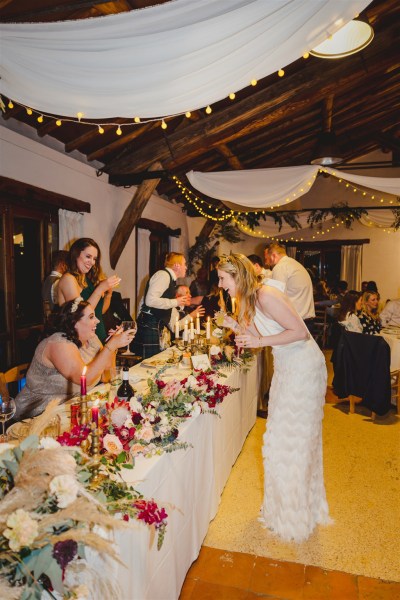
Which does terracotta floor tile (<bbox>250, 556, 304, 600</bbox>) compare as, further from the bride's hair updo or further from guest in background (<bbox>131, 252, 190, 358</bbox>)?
guest in background (<bbox>131, 252, 190, 358</bbox>)

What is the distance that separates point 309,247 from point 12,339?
28.2ft

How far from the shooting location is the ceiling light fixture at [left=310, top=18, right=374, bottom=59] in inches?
91.4

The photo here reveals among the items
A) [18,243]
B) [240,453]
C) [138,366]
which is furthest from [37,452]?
[18,243]

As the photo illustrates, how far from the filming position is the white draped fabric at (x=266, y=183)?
4.45m

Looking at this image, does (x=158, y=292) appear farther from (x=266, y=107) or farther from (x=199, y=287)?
(x=199, y=287)

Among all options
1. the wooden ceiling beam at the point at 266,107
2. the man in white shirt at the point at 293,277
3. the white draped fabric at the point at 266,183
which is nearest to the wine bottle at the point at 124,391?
the man in white shirt at the point at 293,277

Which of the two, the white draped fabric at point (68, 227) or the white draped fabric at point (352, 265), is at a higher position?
the white draped fabric at point (68, 227)

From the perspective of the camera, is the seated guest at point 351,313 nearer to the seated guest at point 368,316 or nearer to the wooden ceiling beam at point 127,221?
the seated guest at point 368,316

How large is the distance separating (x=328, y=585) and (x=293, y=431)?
2.47 feet

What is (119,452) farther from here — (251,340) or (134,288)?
(134,288)

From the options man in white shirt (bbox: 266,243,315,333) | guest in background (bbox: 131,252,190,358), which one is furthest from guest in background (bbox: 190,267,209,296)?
guest in background (bbox: 131,252,190,358)

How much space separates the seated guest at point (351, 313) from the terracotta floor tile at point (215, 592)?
3.31m

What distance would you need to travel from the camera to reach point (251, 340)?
2242mm

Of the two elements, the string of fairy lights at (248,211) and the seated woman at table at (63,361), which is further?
the string of fairy lights at (248,211)
